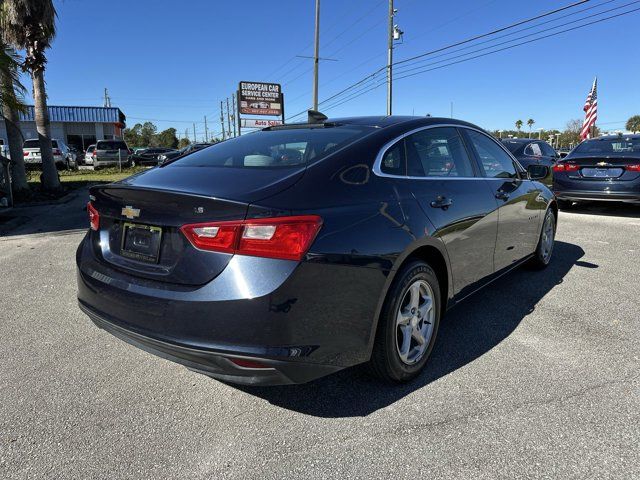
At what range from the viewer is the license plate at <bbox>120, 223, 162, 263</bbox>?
2.41 m

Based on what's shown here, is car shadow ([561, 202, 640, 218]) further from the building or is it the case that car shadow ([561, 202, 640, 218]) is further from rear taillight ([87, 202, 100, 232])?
the building

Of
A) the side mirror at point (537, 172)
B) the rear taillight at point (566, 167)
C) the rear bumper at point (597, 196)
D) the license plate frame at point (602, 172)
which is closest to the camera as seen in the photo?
the side mirror at point (537, 172)

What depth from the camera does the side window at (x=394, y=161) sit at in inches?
111

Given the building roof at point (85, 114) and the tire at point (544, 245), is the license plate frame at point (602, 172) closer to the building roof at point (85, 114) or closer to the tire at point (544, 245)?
the tire at point (544, 245)

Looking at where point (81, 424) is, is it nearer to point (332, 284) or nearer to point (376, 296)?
point (332, 284)

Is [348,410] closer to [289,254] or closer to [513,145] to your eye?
[289,254]

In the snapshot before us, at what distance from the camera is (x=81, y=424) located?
2490mm

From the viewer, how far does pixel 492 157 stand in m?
4.15

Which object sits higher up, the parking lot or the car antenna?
the car antenna

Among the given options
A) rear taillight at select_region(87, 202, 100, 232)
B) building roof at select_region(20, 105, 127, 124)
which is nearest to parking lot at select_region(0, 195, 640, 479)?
rear taillight at select_region(87, 202, 100, 232)

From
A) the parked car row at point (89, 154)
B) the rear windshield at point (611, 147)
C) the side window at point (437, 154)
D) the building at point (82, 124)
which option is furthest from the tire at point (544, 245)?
the building at point (82, 124)

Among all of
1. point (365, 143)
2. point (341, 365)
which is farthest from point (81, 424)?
point (365, 143)

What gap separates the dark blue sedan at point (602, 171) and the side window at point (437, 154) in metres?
6.56

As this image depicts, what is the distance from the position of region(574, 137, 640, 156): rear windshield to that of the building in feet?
133
